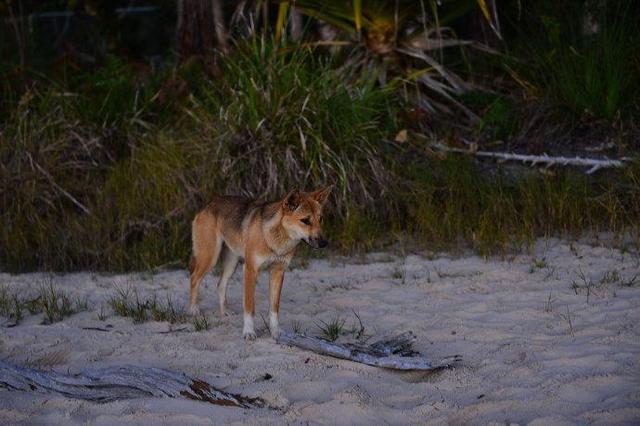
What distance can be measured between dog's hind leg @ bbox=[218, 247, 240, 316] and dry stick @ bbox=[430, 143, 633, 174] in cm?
377

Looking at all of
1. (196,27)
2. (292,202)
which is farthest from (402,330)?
(196,27)

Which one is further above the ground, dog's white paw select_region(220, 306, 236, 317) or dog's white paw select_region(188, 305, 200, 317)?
dog's white paw select_region(188, 305, 200, 317)

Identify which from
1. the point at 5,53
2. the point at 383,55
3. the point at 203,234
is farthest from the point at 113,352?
the point at 5,53

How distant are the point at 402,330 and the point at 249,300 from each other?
1.16m

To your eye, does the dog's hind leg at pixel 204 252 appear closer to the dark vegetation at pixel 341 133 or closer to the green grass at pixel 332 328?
the green grass at pixel 332 328

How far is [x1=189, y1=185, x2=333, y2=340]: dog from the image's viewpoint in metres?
6.79

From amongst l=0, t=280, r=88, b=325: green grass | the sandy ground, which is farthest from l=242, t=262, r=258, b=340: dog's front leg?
l=0, t=280, r=88, b=325: green grass

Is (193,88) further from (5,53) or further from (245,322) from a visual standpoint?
(245,322)

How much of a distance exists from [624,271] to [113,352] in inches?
169

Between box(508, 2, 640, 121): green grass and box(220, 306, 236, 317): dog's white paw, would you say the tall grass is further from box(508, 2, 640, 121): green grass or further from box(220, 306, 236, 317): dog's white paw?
box(220, 306, 236, 317): dog's white paw

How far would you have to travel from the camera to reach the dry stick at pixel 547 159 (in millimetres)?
9648

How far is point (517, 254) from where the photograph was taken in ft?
28.7

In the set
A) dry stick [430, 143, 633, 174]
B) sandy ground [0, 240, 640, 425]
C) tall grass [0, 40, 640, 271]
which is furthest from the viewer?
dry stick [430, 143, 633, 174]

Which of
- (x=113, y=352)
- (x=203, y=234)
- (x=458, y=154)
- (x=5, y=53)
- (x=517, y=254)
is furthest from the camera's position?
(x=5, y=53)
